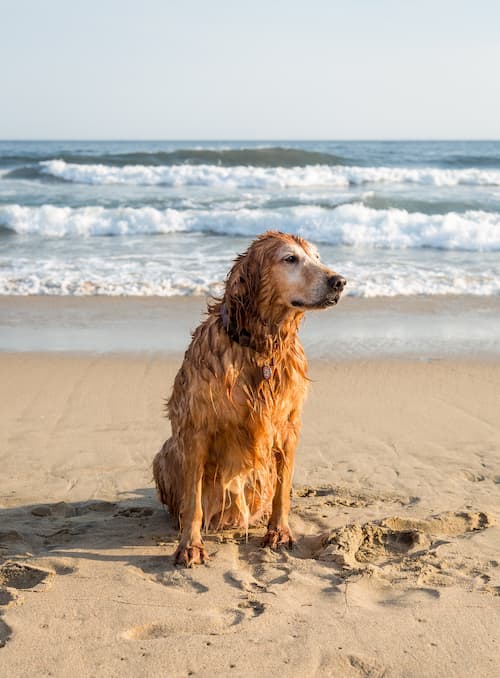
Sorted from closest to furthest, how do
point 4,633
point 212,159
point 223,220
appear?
point 4,633
point 223,220
point 212,159

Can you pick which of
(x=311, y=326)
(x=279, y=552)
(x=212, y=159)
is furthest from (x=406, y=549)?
(x=212, y=159)

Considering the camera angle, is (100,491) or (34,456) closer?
(100,491)

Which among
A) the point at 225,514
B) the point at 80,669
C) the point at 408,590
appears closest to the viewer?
the point at 80,669

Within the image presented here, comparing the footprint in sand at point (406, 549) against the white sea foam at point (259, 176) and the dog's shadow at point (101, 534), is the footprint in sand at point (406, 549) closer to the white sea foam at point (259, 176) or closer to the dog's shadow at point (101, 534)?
the dog's shadow at point (101, 534)

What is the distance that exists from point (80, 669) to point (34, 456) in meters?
2.80

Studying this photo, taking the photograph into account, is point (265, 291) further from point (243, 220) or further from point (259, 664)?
point (243, 220)

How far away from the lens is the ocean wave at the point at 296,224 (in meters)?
16.2

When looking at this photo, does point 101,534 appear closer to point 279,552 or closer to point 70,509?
point 70,509

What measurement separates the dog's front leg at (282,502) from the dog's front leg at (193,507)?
0.38m

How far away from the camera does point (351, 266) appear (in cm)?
1309

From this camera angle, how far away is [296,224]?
18609 mm

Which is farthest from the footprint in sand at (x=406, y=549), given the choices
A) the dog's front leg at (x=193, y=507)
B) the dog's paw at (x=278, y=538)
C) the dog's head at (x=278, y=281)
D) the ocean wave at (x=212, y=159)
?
the ocean wave at (x=212, y=159)

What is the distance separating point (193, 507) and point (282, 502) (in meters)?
0.48

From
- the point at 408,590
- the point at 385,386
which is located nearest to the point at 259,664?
Answer: the point at 408,590
